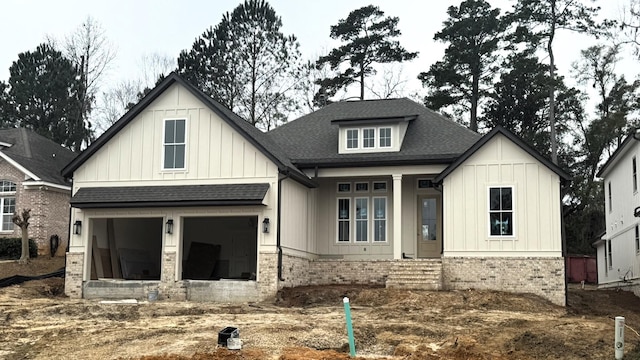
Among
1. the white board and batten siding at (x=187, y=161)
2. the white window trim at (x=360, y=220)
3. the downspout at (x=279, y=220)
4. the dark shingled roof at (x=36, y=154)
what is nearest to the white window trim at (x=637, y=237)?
the white window trim at (x=360, y=220)

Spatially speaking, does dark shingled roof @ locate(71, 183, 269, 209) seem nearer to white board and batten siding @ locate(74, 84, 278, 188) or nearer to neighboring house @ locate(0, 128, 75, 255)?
white board and batten siding @ locate(74, 84, 278, 188)

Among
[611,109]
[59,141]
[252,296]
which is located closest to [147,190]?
[252,296]

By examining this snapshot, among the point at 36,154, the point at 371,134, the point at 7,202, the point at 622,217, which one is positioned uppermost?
the point at 36,154

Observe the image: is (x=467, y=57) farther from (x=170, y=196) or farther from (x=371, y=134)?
(x=170, y=196)

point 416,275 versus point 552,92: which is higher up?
point 552,92

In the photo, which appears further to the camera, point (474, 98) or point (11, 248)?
point (474, 98)

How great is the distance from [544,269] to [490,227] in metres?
1.88

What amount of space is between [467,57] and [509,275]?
925 inches

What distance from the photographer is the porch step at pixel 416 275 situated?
20.9 meters

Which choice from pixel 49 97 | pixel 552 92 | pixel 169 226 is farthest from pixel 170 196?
pixel 49 97

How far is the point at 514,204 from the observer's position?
21422 millimetres

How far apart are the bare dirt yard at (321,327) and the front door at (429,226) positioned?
11.4ft

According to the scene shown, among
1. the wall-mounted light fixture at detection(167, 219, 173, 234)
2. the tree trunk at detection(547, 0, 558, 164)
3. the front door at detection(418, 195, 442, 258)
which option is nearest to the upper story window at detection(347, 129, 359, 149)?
the front door at detection(418, 195, 442, 258)

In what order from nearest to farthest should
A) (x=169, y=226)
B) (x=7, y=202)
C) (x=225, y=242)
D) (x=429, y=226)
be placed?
(x=169, y=226)
(x=429, y=226)
(x=225, y=242)
(x=7, y=202)
